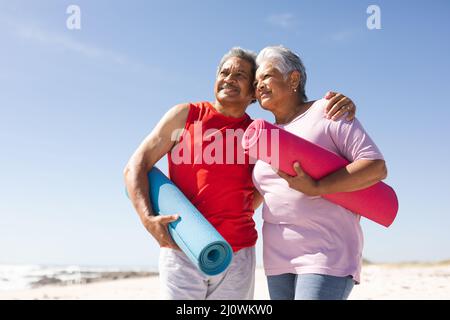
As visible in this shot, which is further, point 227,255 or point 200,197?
point 200,197

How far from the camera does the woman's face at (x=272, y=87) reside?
3.00 metres

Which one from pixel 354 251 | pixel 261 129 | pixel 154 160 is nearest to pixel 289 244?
pixel 354 251

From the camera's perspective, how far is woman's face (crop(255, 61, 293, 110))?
9.86 ft

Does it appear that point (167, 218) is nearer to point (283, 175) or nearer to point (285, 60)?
point (283, 175)

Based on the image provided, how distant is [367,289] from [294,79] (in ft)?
28.3

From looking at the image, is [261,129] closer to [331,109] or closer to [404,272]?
[331,109]

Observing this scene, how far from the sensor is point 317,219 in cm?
271

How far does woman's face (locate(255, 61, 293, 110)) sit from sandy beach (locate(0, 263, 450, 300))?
7055mm

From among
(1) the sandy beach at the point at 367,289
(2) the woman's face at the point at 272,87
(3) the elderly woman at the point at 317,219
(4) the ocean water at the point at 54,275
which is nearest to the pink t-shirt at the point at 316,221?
(3) the elderly woman at the point at 317,219

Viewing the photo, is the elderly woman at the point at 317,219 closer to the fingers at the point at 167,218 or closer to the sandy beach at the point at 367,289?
the fingers at the point at 167,218

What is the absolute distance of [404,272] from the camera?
46.6 ft

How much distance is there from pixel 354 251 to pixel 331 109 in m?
0.80

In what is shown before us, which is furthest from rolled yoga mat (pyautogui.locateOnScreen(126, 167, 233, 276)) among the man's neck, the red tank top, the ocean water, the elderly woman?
the ocean water

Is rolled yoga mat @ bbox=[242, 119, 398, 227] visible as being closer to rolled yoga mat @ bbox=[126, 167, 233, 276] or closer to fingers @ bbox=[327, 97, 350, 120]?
fingers @ bbox=[327, 97, 350, 120]
